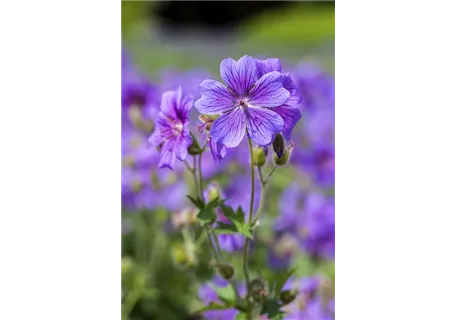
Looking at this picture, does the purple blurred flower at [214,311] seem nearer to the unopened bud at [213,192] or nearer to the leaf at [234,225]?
the unopened bud at [213,192]

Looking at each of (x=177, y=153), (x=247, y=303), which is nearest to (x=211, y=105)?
(x=177, y=153)

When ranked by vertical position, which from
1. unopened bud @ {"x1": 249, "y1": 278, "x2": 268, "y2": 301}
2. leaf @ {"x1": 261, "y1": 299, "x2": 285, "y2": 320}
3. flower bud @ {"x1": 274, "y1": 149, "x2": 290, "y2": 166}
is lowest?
leaf @ {"x1": 261, "y1": 299, "x2": 285, "y2": 320}

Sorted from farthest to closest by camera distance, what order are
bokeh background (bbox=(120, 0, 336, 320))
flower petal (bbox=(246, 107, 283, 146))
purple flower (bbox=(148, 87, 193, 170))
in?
1. bokeh background (bbox=(120, 0, 336, 320))
2. purple flower (bbox=(148, 87, 193, 170))
3. flower petal (bbox=(246, 107, 283, 146))

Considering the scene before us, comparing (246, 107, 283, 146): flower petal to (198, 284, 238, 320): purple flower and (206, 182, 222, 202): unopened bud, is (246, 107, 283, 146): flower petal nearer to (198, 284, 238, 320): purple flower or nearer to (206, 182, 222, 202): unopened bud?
(206, 182, 222, 202): unopened bud

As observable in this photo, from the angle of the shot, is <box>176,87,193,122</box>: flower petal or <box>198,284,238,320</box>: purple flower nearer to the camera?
<box>176,87,193,122</box>: flower petal

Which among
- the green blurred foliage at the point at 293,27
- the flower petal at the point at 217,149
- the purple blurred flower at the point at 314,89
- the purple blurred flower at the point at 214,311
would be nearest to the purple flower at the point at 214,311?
the purple blurred flower at the point at 214,311

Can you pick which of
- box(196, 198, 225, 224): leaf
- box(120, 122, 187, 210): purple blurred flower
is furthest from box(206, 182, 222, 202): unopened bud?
box(120, 122, 187, 210): purple blurred flower
